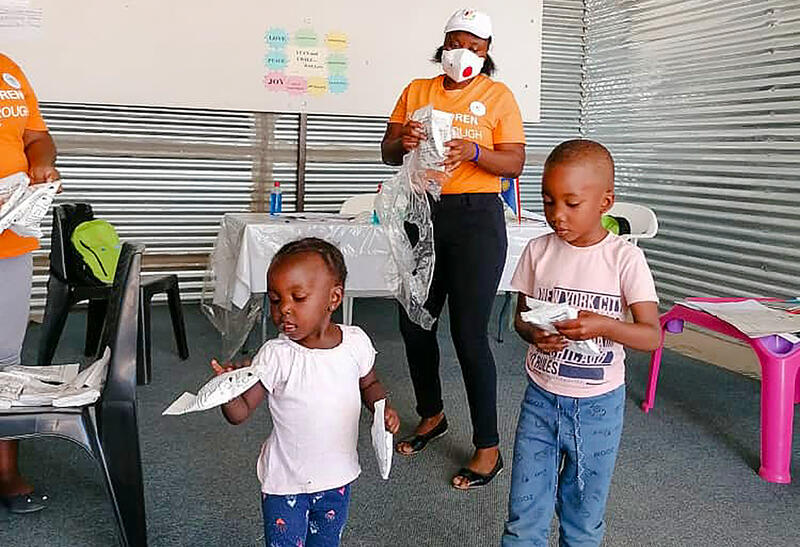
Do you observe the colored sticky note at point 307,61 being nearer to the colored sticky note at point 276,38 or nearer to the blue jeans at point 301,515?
the colored sticky note at point 276,38

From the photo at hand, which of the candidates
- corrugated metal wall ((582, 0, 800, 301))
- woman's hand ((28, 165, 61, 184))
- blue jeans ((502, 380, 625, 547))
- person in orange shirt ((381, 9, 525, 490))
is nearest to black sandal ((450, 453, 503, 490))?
person in orange shirt ((381, 9, 525, 490))

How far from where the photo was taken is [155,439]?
9.09 ft

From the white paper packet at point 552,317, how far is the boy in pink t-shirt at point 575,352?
2 cm

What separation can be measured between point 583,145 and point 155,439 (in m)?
1.97

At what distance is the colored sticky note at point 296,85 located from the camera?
5.00 m

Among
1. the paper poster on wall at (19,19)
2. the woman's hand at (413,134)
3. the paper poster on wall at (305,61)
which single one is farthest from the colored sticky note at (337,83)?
the woman's hand at (413,134)

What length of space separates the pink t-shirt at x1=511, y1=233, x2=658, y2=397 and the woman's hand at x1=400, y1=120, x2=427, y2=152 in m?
0.71

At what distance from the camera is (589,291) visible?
1580mm

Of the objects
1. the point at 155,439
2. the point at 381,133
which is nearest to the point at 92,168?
the point at 381,133

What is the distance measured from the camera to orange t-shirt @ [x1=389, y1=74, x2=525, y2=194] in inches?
91.0

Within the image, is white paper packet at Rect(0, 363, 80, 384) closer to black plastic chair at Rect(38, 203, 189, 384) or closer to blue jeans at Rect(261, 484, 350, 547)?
blue jeans at Rect(261, 484, 350, 547)

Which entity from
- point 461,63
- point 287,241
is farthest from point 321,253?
point 287,241

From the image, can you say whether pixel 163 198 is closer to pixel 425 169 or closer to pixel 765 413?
pixel 425 169

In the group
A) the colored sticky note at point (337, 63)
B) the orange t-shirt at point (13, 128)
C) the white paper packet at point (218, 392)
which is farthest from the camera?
the colored sticky note at point (337, 63)
